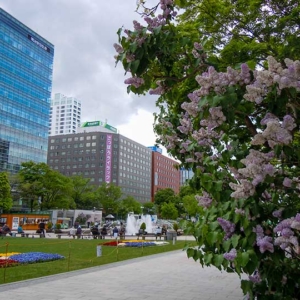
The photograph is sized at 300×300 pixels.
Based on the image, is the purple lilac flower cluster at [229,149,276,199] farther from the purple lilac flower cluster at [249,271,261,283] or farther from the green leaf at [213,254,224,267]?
the purple lilac flower cluster at [249,271,261,283]

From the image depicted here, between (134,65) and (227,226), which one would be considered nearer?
(227,226)

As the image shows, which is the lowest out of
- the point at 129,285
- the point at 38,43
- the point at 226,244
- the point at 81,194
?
the point at 129,285

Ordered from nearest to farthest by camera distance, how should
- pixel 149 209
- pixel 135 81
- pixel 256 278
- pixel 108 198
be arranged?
1. pixel 256 278
2. pixel 135 81
3. pixel 108 198
4. pixel 149 209

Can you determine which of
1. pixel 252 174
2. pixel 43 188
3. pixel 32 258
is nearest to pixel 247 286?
pixel 252 174

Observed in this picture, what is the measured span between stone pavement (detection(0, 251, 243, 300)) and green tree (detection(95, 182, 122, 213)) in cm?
8353

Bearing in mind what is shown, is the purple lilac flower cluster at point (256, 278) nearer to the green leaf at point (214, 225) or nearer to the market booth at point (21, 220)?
the green leaf at point (214, 225)

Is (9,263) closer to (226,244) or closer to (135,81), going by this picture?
(135,81)

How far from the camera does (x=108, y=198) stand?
320 ft

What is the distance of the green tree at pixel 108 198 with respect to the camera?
9682 centimetres

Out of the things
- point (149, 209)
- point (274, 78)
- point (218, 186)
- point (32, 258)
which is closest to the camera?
point (274, 78)

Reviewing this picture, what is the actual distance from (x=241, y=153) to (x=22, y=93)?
97.4 metres

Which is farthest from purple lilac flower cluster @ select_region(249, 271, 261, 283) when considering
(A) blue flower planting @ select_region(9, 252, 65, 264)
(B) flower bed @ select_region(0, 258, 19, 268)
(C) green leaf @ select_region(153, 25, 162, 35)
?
(A) blue flower planting @ select_region(9, 252, 65, 264)

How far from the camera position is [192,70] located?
4141 millimetres

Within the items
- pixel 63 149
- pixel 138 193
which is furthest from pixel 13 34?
pixel 138 193
